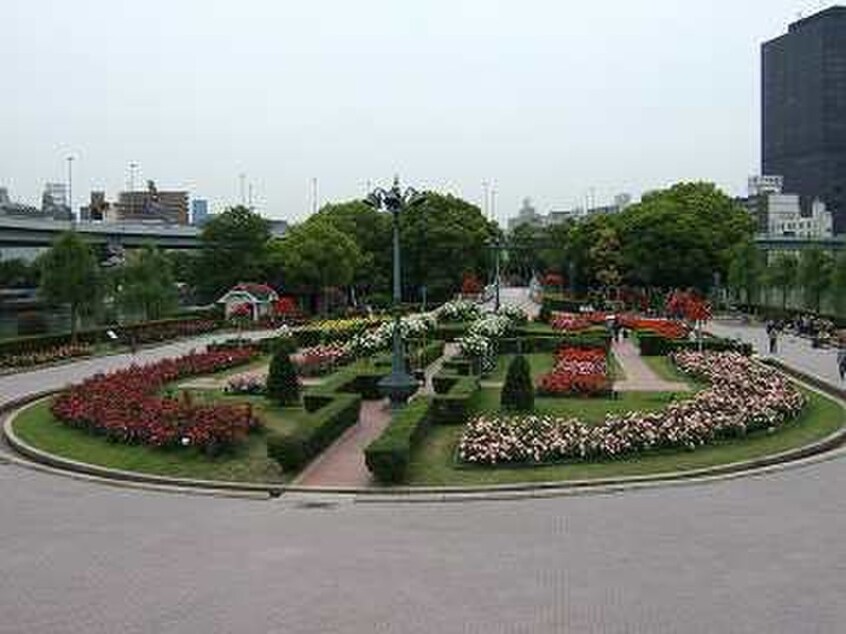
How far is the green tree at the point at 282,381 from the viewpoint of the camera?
101 feet

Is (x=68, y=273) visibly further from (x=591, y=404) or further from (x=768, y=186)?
(x=768, y=186)

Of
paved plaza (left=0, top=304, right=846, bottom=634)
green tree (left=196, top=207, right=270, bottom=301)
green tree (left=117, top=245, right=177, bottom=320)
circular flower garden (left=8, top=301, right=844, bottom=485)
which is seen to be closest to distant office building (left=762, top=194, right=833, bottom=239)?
green tree (left=196, top=207, right=270, bottom=301)

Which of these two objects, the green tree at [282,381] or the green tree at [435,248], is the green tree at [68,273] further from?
the green tree at [435,248]

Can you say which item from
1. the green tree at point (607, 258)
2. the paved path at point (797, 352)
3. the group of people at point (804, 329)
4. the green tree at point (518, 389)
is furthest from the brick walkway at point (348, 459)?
the green tree at point (607, 258)

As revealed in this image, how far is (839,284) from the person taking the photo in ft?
212

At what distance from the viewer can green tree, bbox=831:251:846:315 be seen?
64.4 m

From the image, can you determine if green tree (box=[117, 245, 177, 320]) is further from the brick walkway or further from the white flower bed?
the white flower bed

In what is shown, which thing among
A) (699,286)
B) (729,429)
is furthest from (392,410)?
(699,286)

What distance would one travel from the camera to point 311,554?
15719 mm

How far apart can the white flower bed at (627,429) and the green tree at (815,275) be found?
44.6 meters

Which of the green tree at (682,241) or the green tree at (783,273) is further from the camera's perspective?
the green tree at (682,241)

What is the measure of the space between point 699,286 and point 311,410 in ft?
219

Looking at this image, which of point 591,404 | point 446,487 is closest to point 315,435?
point 446,487

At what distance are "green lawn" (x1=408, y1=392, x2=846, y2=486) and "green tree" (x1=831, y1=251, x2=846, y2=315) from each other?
39.3m
